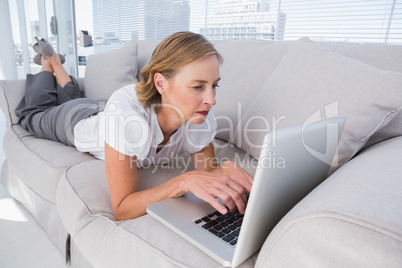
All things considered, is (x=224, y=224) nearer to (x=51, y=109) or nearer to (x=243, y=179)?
(x=243, y=179)

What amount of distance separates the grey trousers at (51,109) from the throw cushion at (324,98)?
81 centimetres

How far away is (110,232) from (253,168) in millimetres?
596

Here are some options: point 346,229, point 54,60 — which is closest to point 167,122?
point 346,229

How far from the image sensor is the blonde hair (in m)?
0.88

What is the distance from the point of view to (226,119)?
132 cm

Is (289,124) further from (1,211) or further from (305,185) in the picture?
(1,211)

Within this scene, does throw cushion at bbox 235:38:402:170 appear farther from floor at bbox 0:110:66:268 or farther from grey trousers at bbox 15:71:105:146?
floor at bbox 0:110:66:268

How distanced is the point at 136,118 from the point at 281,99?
0.55 m

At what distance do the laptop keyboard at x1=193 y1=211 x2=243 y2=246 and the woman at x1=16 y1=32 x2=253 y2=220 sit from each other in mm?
31

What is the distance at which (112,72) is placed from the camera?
75.0 inches

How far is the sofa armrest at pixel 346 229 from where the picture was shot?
38cm

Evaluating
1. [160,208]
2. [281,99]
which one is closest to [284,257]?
[160,208]

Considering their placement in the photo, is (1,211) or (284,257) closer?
(284,257)

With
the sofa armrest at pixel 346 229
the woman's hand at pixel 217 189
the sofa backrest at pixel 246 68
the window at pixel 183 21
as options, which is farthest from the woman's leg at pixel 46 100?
the window at pixel 183 21
